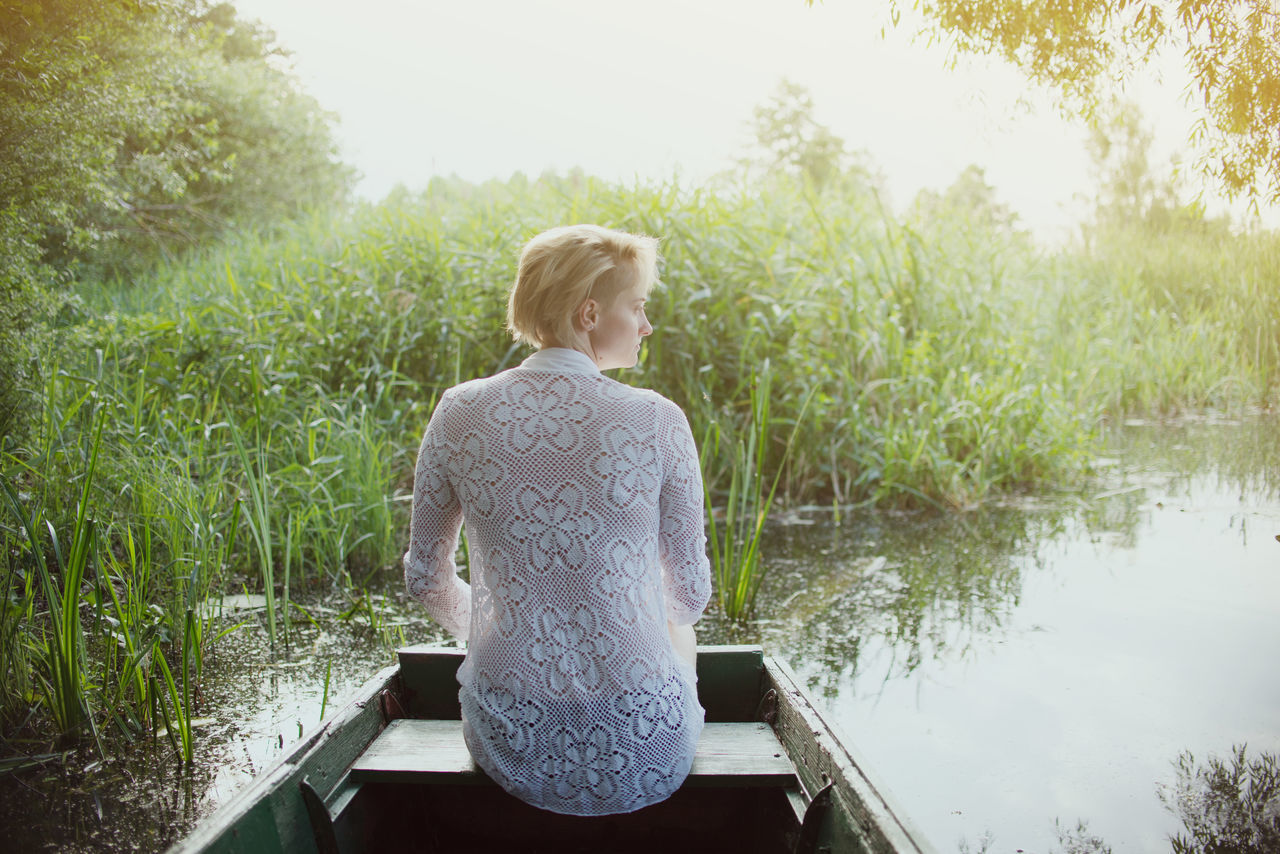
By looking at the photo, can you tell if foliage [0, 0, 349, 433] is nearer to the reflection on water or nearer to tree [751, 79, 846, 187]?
the reflection on water

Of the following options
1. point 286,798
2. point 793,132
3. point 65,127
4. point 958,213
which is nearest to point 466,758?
point 286,798

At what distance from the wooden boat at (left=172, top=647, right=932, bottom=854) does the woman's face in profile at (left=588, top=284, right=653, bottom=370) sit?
56cm

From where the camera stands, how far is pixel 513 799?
51.7 inches

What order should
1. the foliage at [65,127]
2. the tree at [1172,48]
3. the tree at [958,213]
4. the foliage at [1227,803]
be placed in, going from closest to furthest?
the foliage at [1227,803], the foliage at [65,127], the tree at [1172,48], the tree at [958,213]

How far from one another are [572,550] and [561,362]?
235mm

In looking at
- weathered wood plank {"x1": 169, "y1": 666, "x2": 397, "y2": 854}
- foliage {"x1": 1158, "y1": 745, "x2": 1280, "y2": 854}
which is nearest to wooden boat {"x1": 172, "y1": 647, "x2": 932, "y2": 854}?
weathered wood plank {"x1": 169, "y1": 666, "x2": 397, "y2": 854}

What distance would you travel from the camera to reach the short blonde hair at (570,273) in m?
1.18

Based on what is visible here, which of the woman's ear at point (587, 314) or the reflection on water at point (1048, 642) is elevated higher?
the woman's ear at point (587, 314)

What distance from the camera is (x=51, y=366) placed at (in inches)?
114

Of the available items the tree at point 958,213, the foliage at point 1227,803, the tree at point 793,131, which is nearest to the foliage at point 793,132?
the tree at point 793,131

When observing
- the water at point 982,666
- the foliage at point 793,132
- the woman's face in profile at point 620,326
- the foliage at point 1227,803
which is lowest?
the foliage at point 1227,803

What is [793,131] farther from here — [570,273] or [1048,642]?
[570,273]

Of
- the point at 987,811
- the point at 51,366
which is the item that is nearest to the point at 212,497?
the point at 51,366

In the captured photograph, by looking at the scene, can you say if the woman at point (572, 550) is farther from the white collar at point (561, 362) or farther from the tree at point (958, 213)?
the tree at point (958, 213)
